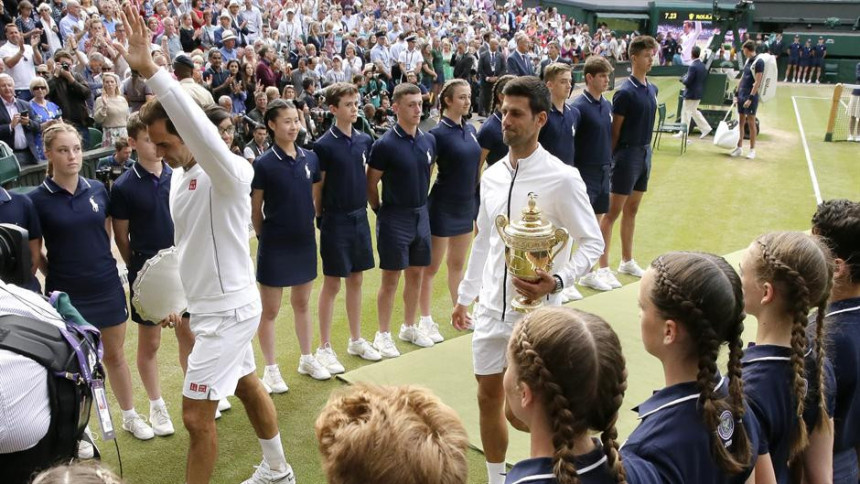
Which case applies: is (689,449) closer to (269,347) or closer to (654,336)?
(654,336)

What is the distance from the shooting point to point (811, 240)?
2.70m

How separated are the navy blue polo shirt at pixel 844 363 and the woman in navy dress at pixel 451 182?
3.64 meters

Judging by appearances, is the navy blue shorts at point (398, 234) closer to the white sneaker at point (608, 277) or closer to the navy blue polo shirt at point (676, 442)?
the white sneaker at point (608, 277)

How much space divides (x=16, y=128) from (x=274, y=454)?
6629mm

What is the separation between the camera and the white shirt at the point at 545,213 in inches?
150

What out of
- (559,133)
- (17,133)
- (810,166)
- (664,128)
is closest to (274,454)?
(559,133)

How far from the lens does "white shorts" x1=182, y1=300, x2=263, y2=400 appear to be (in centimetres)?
369

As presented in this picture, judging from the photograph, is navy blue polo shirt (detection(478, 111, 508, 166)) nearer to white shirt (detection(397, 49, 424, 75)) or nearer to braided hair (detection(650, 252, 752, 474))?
braided hair (detection(650, 252, 752, 474))

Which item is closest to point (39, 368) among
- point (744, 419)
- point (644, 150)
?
point (744, 419)

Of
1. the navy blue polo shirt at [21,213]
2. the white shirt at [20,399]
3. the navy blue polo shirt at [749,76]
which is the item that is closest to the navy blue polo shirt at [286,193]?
the navy blue polo shirt at [21,213]

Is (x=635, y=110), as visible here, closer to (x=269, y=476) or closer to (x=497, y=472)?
(x=497, y=472)

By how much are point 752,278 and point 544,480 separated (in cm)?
122

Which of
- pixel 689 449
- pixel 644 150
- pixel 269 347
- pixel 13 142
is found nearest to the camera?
pixel 689 449

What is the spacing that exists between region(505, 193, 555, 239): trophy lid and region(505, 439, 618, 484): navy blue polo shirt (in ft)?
5.07
